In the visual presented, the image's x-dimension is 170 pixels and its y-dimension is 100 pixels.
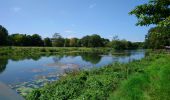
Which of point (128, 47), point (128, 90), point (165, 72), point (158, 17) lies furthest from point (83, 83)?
point (128, 47)

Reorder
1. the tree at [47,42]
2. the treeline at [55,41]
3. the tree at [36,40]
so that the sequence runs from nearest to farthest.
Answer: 1. the treeline at [55,41]
2. the tree at [36,40]
3. the tree at [47,42]

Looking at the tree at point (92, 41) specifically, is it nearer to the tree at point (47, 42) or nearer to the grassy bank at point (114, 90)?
the tree at point (47, 42)

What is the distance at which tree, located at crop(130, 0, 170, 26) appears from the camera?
1117 cm

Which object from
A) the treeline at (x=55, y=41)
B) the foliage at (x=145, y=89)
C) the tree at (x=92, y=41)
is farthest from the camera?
the tree at (x=92, y=41)

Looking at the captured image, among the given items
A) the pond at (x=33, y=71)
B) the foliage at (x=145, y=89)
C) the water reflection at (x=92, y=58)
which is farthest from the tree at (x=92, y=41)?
the foliage at (x=145, y=89)

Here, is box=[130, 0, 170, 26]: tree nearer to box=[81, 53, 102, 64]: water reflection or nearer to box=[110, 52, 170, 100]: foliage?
box=[110, 52, 170, 100]: foliage

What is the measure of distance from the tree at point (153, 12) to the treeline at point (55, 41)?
73711 mm

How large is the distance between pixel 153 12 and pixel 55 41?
9606cm

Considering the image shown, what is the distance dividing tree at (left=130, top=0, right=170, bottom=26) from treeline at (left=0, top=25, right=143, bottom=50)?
7371cm

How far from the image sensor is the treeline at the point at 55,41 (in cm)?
8956

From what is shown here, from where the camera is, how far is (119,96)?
8930mm

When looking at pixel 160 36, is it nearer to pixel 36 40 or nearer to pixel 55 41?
pixel 36 40

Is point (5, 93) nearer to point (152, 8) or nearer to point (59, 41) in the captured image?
point (152, 8)

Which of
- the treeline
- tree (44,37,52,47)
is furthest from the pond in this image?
tree (44,37,52,47)
